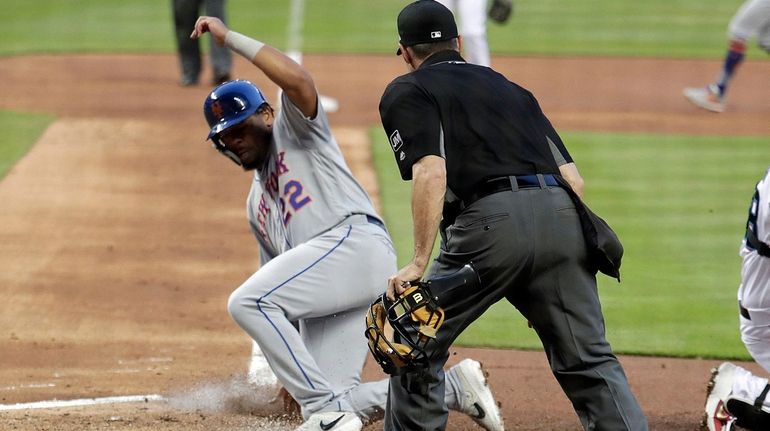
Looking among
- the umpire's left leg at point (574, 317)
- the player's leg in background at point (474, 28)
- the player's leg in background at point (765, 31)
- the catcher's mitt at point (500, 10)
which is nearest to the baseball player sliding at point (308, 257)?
the umpire's left leg at point (574, 317)

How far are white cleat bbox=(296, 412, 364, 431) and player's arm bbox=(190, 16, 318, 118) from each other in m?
1.29

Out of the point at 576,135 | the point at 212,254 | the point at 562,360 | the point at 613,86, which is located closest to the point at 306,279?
the point at 562,360

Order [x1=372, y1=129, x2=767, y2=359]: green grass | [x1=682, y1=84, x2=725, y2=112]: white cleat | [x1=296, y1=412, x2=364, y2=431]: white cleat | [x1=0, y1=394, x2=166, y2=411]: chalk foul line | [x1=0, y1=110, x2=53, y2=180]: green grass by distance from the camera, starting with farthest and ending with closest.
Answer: [x1=682, y1=84, x2=725, y2=112]: white cleat → [x1=0, y1=110, x2=53, y2=180]: green grass → [x1=372, y1=129, x2=767, y2=359]: green grass → [x1=0, y1=394, x2=166, y2=411]: chalk foul line → [x1=296, y1=412, x2=364, y2=431]: white cleat

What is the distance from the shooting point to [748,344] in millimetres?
5410

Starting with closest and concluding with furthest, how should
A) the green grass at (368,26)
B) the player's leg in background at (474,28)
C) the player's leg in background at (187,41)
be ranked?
1. the player's leg in background at (474,28)
2. the player's leg in background at (187,41)
3. the green grass at (368,26)

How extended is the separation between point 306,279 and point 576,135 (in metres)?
8.09

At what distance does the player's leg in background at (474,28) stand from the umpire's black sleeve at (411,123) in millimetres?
6823

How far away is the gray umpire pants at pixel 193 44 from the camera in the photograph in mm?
14398

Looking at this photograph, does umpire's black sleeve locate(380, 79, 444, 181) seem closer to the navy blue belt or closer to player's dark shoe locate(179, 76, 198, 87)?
the navy blue belt

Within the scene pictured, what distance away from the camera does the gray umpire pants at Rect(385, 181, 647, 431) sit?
14.8ft

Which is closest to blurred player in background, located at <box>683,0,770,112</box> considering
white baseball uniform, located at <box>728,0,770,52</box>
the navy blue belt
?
white baseball uniform, located at <box>728,0,770,52</box>

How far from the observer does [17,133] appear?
1255cm

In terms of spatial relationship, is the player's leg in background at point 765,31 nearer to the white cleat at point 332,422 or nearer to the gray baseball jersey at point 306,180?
the gray baseball jersey at point 306,180

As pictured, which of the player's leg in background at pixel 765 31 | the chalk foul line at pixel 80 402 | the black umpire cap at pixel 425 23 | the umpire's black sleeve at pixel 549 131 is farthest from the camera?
the player's leg in background at pixel 765 31
